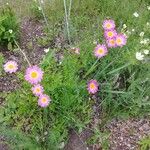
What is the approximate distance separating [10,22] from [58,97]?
3.19 feet

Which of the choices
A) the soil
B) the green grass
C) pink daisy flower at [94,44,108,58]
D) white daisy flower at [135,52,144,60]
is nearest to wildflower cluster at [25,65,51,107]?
the green grass

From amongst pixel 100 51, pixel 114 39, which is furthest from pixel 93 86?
pixel 114 39

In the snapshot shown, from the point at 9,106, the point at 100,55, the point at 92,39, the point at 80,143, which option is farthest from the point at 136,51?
the point at 9,106

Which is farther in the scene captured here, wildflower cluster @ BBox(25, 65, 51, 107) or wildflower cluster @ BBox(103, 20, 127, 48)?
wildflower cluster @ BBox(103, 20, 127, 48)

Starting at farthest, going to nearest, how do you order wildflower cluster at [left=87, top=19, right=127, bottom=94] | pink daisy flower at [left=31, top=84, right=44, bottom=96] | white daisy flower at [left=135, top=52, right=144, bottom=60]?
wildflower cluster at [left=87, top=19, right=127, bottom=94]
white daisy flower at [left=135, top=52, right=144, bottom=60]
pink daisy flower at [left=31, top=84, right=44, bottom=96]

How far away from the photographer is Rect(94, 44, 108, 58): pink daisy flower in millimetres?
3409

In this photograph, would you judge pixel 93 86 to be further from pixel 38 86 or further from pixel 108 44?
pixel 38 86

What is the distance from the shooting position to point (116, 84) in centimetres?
353

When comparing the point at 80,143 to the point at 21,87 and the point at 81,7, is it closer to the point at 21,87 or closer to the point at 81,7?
the point at 21,87

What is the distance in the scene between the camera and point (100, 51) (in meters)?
3.43

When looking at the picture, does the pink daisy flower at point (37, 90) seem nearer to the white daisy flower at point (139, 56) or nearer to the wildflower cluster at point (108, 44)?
the wildflower cluster at point (108, 44)

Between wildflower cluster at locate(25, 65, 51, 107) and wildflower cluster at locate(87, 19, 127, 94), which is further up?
wildflower cluster at locate(87, 19, 127, 94)

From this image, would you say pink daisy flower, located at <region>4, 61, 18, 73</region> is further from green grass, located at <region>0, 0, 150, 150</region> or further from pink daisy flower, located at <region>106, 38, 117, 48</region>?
pink daisy flower, located at <region>106, 38, 117, 48</region>

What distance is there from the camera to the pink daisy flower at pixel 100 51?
3.41 meters
